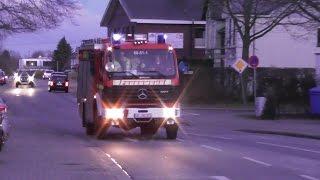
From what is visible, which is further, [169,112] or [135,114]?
[169,112]

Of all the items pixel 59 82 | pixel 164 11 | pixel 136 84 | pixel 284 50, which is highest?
pixel 164 11

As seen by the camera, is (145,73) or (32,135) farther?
(32,135)

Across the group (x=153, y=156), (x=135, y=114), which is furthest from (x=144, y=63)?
(x=153, y=156)

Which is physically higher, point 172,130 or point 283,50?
point 283,50

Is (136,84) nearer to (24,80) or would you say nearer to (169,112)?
(169,112)

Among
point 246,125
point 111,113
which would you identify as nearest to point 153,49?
point 111,113

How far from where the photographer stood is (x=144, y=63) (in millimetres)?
20797

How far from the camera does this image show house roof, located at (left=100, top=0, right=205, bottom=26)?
69.4 m

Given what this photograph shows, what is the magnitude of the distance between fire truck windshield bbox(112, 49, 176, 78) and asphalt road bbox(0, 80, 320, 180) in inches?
80.1

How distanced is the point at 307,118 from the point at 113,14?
49.7m

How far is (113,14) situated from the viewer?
261 ft

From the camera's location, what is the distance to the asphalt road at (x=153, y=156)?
13.0m

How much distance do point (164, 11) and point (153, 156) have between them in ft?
181

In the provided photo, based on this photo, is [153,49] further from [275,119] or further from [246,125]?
[275,119]
